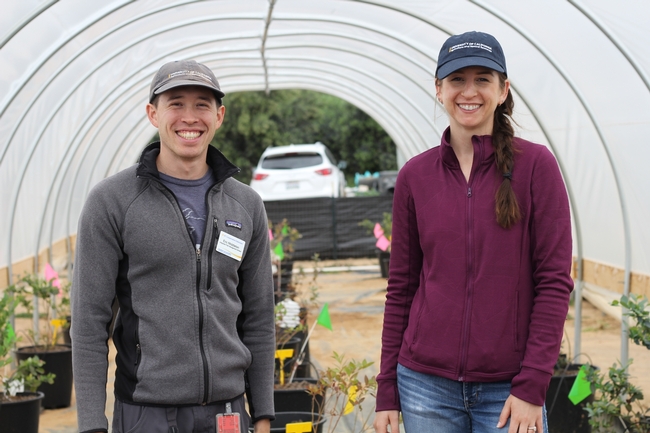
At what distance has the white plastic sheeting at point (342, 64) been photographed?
5785mm

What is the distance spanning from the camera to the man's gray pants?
2270 mm

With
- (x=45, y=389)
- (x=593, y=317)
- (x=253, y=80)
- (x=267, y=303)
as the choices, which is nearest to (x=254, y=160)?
(x=253, y=80)

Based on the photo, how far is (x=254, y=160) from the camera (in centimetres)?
3288

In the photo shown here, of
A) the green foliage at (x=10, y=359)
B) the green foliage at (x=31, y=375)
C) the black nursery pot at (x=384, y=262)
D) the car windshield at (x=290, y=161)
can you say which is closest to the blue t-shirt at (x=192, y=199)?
the green foliage at (x=10, y=359)

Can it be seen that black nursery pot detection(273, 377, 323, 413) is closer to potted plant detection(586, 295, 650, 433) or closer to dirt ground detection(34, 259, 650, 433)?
dirt ground detection(34, 259, 650, 433)

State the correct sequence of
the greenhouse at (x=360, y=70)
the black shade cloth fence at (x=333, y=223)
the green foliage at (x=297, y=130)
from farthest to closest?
the green foliage at (x=297, y=130) → the black shade cloth fence at (x=333, y=223) → the greenhouse at (x=360, y=70)

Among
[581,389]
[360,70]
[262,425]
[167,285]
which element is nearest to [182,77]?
[167,285]

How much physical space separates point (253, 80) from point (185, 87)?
1090 centimetres

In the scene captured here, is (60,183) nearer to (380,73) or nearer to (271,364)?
(380,73)

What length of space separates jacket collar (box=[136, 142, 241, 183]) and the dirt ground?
369cm

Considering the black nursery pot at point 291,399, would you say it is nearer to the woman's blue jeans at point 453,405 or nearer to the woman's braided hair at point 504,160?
the woman's blue jeans at point 453,405

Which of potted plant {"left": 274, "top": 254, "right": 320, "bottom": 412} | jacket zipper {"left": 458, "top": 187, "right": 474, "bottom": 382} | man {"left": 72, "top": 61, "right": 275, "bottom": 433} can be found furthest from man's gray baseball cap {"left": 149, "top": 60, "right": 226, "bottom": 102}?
potted plant {"left": 274, "top": 254, "right": 320, "bottom": 412}

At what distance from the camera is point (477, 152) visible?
94.7 inches

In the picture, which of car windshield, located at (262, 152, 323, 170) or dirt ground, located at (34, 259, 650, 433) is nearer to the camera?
dirt ground, located at (34, 259, 650, 433)
